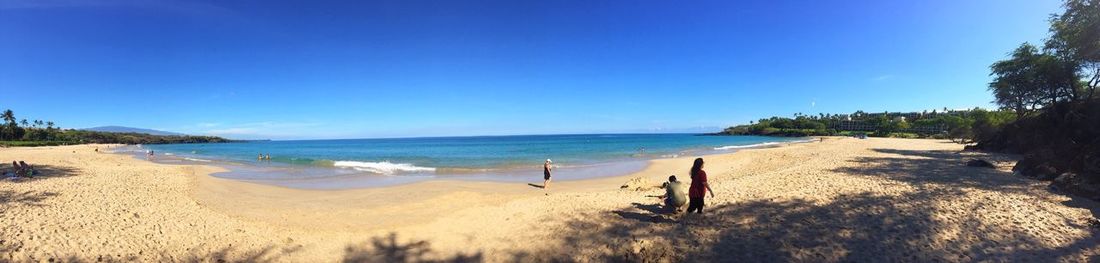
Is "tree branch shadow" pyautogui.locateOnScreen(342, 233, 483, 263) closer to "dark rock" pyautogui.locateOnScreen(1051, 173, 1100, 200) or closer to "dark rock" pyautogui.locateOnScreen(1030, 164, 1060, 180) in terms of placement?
"dark rock" pyautogui.locateOnScreen(1051, 173, 1100, 200)

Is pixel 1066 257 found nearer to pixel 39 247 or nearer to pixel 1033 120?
pixel 39 247

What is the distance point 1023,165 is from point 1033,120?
17321mm

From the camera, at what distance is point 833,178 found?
13.3m

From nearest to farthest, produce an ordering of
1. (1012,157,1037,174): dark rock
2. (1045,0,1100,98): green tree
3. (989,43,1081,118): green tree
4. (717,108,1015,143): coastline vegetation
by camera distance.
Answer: (1012,157,1037,174): dark rock
(1045,0,1100,98): green tree
(989,43,1081,118): green tree
(717,108,1015,143): coastline vegetation

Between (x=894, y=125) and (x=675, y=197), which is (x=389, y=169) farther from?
(x=894, y=125)

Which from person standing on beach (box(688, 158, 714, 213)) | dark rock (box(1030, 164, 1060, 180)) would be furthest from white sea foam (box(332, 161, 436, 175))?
dark rock (box(1030, 164, 1060, 180))

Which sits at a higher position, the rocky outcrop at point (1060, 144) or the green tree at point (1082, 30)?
the green tree at point (1082, 30)

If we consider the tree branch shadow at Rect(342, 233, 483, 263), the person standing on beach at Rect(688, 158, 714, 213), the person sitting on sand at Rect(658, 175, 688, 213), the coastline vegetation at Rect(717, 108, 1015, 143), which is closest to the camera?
the tree branch shadow at Rect(342, 233, 483, 263)

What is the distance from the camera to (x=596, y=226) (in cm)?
838

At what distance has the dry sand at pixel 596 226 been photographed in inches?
256

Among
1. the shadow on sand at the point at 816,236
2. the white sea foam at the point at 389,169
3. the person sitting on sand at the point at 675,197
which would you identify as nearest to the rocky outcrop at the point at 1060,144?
the shadow on sand at the point at 816,236

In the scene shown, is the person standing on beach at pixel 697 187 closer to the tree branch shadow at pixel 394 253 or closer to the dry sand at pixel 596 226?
the dry sand at pixel 596 226

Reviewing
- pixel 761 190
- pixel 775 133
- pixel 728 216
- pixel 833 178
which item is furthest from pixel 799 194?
pixel 775 133

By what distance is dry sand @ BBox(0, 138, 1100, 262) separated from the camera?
650 centimetres
